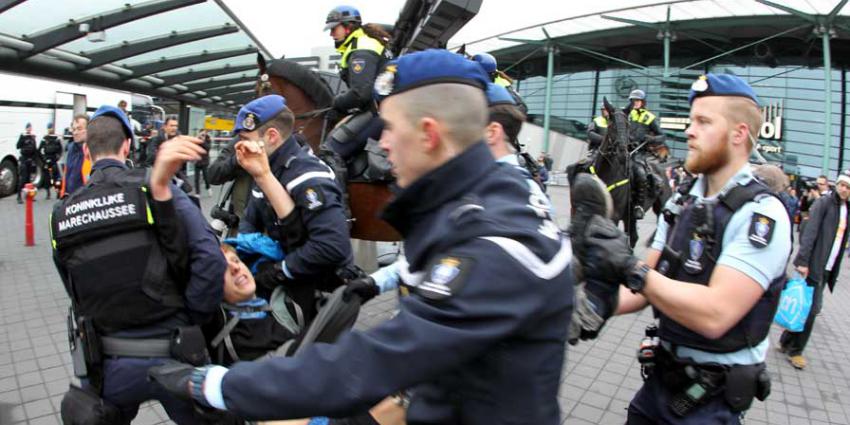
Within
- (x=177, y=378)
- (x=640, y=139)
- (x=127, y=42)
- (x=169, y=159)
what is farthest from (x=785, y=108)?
(x=177, y=378)

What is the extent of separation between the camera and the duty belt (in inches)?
89.7

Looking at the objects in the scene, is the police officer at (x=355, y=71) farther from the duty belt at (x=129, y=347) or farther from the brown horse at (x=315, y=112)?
the duty belt at (x=129, y=347)

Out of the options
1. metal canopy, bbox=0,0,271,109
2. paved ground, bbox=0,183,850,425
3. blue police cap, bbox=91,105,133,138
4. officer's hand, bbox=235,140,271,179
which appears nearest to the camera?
blue police cap, bbox=91,105,133,138

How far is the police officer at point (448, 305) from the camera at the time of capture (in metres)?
1.15

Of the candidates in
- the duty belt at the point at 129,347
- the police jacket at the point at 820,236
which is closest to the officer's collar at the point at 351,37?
the duty belt at the point at 129,347

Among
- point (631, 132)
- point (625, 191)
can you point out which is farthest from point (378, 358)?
point (631, 132)

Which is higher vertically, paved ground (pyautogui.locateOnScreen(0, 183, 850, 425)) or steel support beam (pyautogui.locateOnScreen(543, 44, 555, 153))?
steel support beam (pyautogui.locateOnScreen(543, 44, 555, 153))

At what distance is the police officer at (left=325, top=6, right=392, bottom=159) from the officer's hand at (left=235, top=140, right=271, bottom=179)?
6.30 ft

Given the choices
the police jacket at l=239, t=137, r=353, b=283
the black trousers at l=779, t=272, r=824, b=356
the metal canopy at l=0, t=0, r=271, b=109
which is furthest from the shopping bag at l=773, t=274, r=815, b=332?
the metal canopy at l=0, t=0, r=271, b=109

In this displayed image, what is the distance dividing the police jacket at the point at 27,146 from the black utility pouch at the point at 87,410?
1586 centimetres

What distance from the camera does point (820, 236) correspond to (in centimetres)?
595

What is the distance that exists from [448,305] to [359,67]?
13.4 feet

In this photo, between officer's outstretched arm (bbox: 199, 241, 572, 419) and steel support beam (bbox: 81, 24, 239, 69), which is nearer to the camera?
officer's outstretched arm (bbox: 199, 241, 572, 419)

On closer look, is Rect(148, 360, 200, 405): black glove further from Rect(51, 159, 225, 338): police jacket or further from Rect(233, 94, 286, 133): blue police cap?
Rect(233, 94, 286, 133): blue police cap
